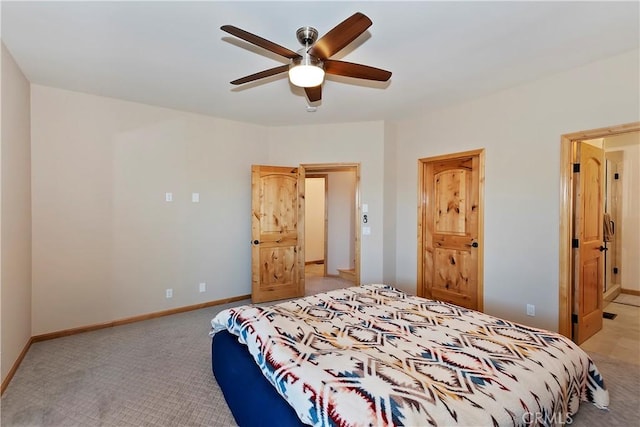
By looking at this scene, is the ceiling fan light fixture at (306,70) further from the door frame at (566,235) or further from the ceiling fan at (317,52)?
the door frame at (566,235)

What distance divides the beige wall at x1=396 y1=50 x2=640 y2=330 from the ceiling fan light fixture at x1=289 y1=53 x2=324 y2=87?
7.79 feet

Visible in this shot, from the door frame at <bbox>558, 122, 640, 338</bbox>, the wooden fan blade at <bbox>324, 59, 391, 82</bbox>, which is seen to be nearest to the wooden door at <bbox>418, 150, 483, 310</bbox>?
the door frame at <bbox>558, 122, 640, 338</bbox>

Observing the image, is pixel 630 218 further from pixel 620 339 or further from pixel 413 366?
pixel 413 366

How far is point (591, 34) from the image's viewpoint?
2271mm

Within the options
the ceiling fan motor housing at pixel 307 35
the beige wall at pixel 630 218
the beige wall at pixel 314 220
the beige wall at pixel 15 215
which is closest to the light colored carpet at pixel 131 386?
the beige wall at pixel 15 215

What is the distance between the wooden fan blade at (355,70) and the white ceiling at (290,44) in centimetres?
26

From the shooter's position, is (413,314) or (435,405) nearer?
(435,405)

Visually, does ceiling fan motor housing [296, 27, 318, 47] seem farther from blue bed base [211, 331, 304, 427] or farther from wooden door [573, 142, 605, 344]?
wooden door [573, 142, 605, 344]

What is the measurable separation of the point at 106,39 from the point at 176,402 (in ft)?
8.78

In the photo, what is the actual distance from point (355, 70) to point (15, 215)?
3034mm

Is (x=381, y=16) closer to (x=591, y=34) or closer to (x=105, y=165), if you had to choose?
(x=591, y=34)

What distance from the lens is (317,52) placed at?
1961 mm

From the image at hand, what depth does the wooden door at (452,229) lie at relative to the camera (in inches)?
145

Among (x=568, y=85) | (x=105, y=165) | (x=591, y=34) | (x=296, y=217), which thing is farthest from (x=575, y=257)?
(x=105, y=165)
